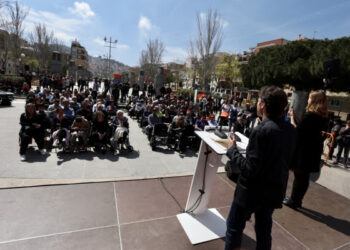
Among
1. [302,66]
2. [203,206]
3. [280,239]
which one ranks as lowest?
[280,239]

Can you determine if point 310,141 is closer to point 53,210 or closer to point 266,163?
point 266,163

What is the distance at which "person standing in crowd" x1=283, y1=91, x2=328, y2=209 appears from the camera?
2.80 metres

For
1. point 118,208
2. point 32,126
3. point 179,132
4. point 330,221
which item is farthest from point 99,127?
point 330,221

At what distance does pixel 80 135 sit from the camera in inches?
215

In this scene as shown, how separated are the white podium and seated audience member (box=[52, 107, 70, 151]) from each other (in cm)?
407

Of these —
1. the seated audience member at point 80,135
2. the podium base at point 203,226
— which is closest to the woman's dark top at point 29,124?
the seated audience member at point 80,135

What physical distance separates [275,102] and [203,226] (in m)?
1.95

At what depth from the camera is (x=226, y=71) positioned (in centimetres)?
4428

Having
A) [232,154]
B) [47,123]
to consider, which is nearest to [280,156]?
[232,154]

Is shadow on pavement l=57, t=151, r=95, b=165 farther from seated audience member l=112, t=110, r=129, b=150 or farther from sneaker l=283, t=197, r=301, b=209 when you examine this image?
sneaker l=283, t=197, r=301, b=209

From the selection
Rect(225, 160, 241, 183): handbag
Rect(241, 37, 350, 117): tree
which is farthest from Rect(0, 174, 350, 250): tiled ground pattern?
Rect(241, 37, 350, 117): tree

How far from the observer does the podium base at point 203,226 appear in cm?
253

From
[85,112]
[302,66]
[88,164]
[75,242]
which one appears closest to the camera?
[75,242]

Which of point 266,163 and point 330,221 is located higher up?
point 266,163
